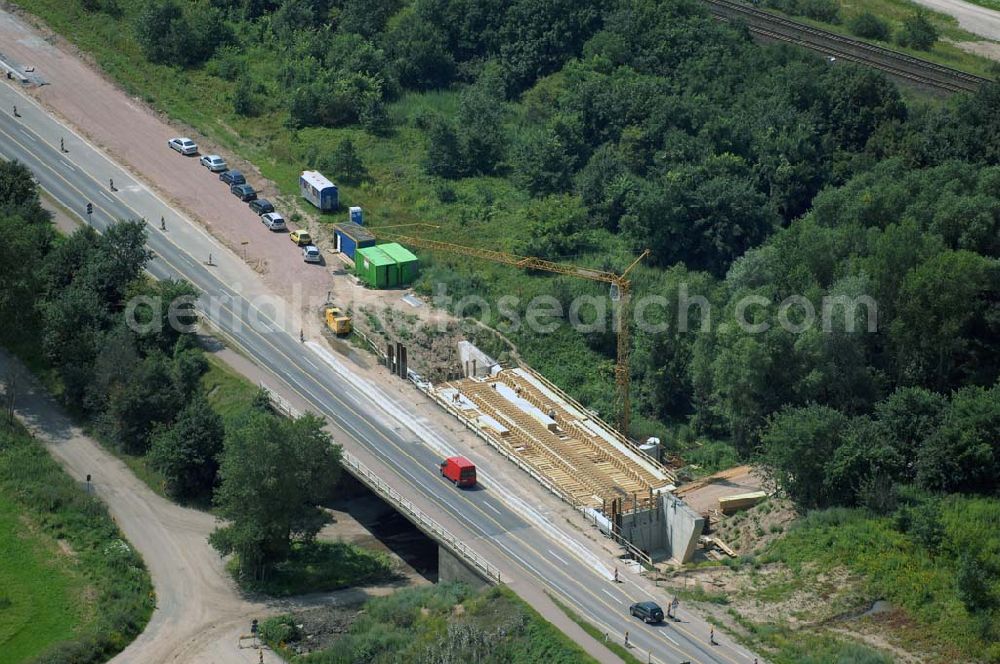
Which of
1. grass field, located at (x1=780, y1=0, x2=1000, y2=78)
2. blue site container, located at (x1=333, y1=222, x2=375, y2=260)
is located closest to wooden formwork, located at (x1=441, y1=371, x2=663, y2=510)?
blue site container, located at (x1=333, y1=222, x2=375, y2=260)

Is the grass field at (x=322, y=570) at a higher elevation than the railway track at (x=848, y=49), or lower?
lower

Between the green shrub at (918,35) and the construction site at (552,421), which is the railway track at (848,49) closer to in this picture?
the green shrub at (918,35)

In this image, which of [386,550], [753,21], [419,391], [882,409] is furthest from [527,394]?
[753,21]

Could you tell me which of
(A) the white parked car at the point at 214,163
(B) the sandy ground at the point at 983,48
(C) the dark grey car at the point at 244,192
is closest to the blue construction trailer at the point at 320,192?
(C) the dark grey car at the point at 244,192

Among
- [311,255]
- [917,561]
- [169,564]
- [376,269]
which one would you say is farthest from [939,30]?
[169,564]

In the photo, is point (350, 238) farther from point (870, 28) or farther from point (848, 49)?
point (870, 28)

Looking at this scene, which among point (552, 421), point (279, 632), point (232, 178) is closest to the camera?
point (279, 632)
